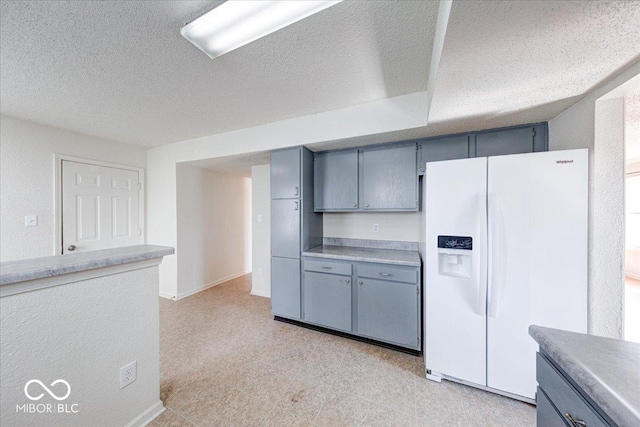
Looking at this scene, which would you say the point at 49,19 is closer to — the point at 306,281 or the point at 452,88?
the point at 452,88

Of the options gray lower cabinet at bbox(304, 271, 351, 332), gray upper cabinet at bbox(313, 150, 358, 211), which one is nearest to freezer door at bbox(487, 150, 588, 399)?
gray lower cabinet at bbox(304, 271, 351, 332)

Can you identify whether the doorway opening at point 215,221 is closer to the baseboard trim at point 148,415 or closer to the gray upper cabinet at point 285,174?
the gray upper cabinet at point 285,174

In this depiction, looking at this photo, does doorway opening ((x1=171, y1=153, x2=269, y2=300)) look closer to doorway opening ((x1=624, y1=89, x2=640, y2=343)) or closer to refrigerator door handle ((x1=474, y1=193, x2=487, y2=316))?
refrigerator door handle ((x1=474, y1=193, x2=487, y2=316))

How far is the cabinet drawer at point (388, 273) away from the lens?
2145 mm

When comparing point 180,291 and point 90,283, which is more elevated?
point 90,283

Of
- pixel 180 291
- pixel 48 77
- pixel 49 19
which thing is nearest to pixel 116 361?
pixel 49 19

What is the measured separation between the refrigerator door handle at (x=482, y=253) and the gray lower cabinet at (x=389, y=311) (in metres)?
0.55

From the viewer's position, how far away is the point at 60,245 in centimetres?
286

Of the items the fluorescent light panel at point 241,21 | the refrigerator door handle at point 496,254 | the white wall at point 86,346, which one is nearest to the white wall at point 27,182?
the white wall at point 86,346

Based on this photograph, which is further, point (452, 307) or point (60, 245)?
point (60, 245)

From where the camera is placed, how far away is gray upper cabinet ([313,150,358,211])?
2.66 metres

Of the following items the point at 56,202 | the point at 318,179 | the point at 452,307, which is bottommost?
the point at 452,307

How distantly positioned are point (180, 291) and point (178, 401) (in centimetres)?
223

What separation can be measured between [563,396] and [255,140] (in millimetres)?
3050
